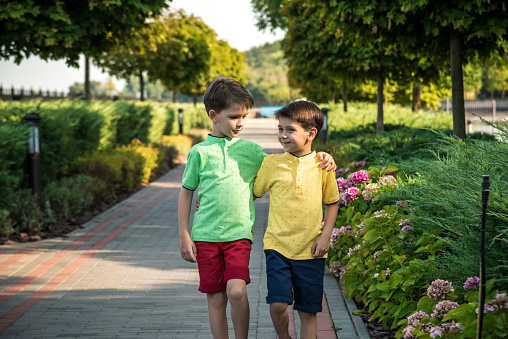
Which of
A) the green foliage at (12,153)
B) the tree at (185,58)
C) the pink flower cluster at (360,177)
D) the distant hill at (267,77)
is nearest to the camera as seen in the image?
the pink flower cluster at (360,177)

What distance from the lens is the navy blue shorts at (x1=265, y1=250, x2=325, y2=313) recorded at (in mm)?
3184

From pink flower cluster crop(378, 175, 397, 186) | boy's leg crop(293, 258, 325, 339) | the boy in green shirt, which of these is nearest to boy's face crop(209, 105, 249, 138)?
the boy in green shirt

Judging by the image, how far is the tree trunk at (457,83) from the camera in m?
7.32

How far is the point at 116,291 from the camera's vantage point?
5.32m

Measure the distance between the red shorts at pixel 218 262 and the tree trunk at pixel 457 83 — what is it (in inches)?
197

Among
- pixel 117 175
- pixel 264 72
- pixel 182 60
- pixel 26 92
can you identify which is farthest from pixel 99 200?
pixel 264 72

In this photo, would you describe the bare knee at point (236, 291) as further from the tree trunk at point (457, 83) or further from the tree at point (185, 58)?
the tree at point (185, 58)

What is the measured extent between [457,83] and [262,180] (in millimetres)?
4919

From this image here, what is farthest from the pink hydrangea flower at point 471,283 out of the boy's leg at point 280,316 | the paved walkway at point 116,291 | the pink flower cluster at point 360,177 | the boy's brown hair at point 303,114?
the pink flower cluster at point 360,177

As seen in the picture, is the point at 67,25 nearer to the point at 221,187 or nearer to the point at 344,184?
the point at 344,184

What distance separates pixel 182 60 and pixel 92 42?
17341 millimetres

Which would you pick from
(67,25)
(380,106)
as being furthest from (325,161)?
(380,106)

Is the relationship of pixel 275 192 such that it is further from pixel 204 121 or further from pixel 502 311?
pixel 204 121

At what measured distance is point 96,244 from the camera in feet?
24.0
